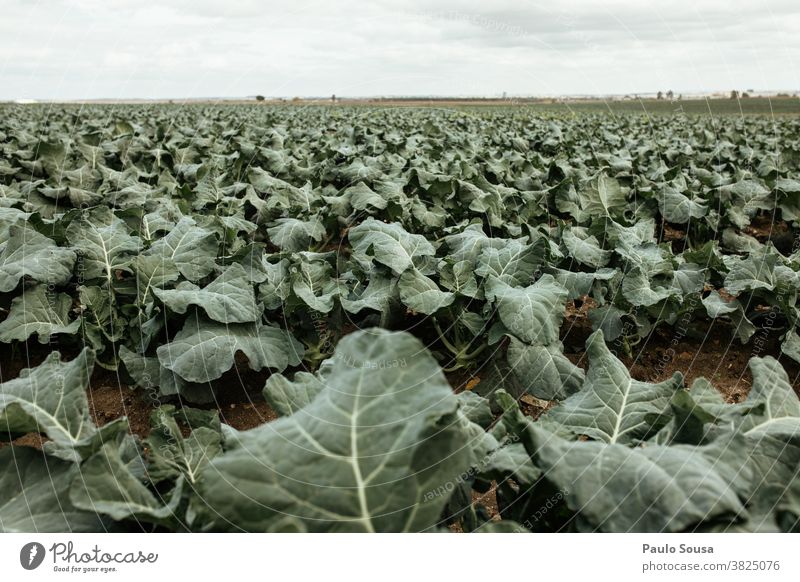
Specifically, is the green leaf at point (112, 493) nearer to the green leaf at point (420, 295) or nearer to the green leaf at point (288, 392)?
the green leaf at point (288, 392)

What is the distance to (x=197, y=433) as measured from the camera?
2145 millimetres

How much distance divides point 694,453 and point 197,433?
5.07 feet

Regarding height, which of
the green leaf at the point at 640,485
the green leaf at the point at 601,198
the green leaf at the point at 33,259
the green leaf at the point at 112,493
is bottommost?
the green leaf at the point at 112,493

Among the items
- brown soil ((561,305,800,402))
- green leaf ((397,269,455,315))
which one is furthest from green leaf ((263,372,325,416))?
brown soil ((561,305,800,402))

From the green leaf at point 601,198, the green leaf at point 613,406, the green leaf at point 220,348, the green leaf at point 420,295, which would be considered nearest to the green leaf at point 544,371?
the green leaf at point 420,295

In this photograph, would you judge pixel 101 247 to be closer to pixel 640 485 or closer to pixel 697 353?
pixel 640 485

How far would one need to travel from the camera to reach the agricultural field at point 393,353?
4.44 feet

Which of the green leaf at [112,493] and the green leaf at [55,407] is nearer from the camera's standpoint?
the green leaf at [112,493]
